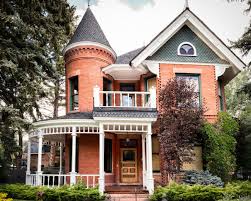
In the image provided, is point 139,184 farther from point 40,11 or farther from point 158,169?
point 40,11

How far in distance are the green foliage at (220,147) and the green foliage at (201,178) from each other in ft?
2.67

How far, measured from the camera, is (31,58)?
14.7 metres

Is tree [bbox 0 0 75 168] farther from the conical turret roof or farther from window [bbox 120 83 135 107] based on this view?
window [bbox 120 83 135 107]

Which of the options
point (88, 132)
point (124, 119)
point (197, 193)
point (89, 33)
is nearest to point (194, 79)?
point (124, 119)

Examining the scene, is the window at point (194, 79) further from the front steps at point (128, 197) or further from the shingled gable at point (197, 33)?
the front steps at point (128, 197)

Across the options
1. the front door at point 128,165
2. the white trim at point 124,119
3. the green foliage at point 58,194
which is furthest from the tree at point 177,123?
the green foliage at point 58,194

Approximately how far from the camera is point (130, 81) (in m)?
20.4

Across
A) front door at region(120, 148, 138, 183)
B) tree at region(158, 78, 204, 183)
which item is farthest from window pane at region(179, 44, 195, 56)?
front door at region(120, 148, 138, 183)

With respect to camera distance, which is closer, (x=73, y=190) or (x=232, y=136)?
A: (x=73, y=190)

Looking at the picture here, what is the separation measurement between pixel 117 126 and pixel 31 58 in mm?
5537

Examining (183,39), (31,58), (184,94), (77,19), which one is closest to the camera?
(31,58)

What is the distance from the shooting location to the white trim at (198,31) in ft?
58.0

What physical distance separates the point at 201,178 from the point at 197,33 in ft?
27.9

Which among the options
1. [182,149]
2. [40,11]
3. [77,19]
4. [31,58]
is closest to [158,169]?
[182,149]
